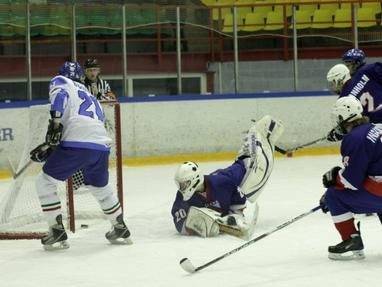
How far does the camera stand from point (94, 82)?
7.57 m

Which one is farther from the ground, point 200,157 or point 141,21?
point 141,21

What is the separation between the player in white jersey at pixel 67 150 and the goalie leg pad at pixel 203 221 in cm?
38

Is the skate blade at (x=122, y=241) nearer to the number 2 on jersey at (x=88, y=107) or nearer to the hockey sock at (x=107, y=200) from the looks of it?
the hockey sock at (x=107, y=200)

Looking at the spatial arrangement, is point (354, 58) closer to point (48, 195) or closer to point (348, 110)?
point (348, 110)

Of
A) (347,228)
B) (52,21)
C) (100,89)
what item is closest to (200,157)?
(52,21)

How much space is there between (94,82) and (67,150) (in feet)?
8.48

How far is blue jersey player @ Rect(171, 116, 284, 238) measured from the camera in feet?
17.1

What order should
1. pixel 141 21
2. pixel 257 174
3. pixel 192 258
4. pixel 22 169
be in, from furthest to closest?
1. pixel 141 21
2. pixel 22 169
3. pixel 257 174
4. pixel 192 258

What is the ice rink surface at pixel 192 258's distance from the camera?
412 cm

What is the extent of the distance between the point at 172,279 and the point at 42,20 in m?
6.07

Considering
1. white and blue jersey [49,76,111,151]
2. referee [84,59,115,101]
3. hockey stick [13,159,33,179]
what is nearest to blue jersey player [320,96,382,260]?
white and blue jersey [49,76,111,151]

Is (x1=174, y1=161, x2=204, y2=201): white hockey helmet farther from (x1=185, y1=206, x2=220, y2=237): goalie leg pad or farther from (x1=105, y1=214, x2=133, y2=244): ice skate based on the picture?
(x1=105, y1=214, x2=133, y2=244): ice skate

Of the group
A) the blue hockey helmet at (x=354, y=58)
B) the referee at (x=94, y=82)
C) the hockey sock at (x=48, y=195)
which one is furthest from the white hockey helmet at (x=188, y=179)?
the referee at (x=94, y=82)

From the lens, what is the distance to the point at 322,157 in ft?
31.2
